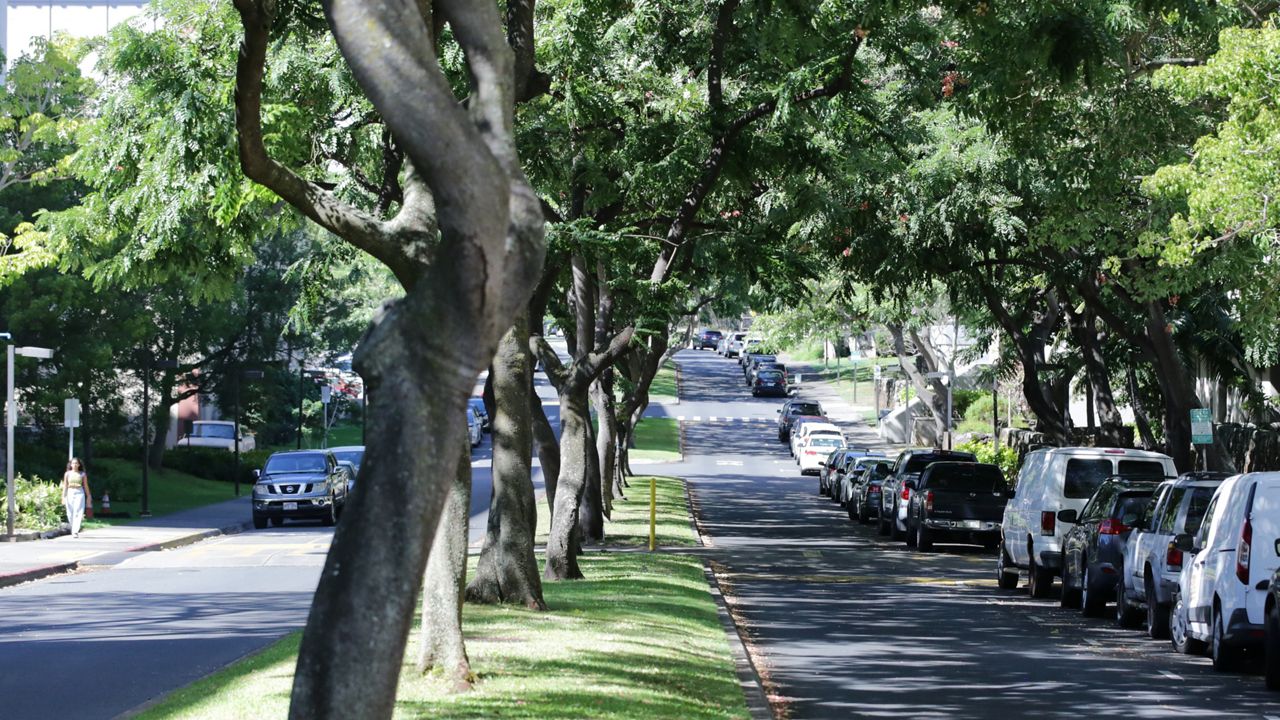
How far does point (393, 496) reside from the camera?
5.92 metres

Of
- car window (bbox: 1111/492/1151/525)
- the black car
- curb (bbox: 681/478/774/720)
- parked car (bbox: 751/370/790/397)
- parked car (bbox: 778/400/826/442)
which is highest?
the black car

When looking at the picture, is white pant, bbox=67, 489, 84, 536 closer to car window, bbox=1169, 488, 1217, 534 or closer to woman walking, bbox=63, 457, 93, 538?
woman walking, bbox=63, 457, 93, 538

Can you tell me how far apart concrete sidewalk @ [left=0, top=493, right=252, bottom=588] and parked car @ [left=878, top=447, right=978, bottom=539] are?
47.4 feet

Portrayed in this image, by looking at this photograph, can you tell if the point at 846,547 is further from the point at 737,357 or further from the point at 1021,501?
the point at 737,357

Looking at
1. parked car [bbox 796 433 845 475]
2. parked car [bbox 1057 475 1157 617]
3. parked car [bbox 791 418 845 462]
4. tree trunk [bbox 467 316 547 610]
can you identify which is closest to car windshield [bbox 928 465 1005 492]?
parked car [bbox 1057 475 1157 617]

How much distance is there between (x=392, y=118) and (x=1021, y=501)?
19.6 metres

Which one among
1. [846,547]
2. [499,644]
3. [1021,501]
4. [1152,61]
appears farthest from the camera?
[846,547]

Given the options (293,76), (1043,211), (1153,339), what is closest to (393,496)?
(293,76)

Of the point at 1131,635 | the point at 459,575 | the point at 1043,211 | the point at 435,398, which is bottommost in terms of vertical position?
the point at 1131,635

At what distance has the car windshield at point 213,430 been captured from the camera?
61000 mm

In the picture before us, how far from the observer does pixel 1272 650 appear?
14219 millimetres

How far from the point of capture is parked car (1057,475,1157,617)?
19984 mm

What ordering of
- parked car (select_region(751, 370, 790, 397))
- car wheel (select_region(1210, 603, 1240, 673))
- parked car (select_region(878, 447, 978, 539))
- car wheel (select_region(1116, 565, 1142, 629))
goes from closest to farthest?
car wheel (select_region(1210, 603, 1240, 673)), car wheel (select_region(1116, 565, 1142, 629)), parked car (select_region(878, 447, 978, 539)), parked car (select_region(751, 370, 790, 397))

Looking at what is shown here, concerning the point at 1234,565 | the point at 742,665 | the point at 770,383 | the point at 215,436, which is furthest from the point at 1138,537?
the point at 770,383
